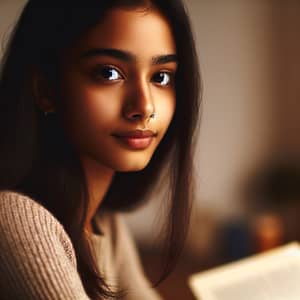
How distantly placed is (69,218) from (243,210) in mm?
700

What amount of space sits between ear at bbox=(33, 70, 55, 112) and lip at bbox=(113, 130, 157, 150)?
0.07 meters

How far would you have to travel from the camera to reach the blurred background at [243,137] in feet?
2.80

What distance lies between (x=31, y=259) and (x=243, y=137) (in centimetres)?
79

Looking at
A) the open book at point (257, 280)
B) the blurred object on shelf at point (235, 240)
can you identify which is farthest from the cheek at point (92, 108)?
the blurred object on shelf at point (235, 240)

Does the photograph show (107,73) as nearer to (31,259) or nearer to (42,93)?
(42,93)

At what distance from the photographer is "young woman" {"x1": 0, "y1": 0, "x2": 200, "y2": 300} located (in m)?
0.37

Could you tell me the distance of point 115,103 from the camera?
1.41ft

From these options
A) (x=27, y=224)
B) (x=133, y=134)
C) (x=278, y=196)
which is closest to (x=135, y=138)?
(x=133, y=134)

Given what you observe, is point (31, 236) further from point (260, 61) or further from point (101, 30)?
point (260, 61)

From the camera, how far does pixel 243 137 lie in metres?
1.07

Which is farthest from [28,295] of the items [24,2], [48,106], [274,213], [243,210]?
[274,213]

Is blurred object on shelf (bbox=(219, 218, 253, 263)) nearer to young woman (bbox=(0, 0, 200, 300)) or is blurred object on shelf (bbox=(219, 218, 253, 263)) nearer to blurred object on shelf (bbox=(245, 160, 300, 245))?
blurred object on shelf (bbox=(245, 160, 300, 245))

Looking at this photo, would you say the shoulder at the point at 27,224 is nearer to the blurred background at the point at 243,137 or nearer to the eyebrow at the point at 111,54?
the eyebrow at the point at 111,54

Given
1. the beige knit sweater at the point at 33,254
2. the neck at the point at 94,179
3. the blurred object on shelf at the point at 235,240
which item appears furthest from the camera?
the blurred object on shelf at the point at 235,240
